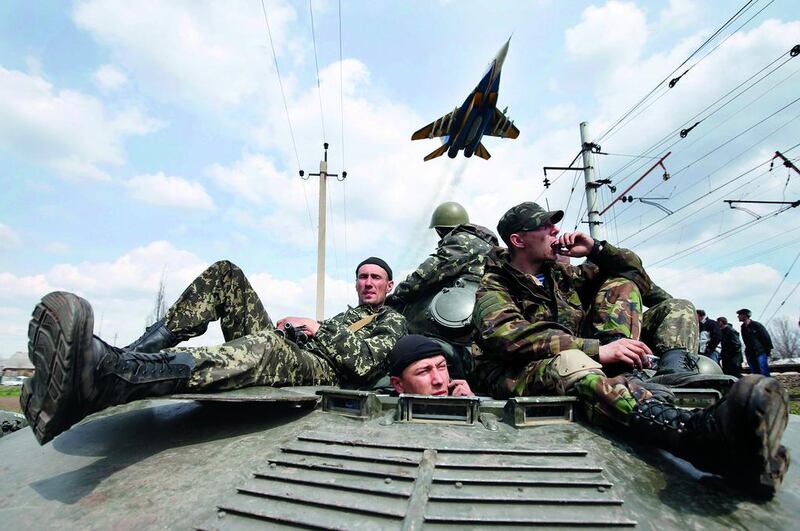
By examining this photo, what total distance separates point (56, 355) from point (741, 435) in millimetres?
2240

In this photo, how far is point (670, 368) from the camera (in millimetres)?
2889

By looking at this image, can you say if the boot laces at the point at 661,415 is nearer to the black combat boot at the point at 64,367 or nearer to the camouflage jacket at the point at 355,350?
the camouflage jacket at the point at 355,350

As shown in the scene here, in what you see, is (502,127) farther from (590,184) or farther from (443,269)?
(443,269)

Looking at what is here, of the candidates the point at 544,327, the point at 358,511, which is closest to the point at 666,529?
the point at 358,511

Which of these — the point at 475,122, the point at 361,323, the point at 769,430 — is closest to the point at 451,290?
the point at 361,323

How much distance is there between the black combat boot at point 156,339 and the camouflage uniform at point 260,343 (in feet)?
0.13

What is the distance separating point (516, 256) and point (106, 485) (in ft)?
8.22

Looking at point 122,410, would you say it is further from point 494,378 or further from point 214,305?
point 494,378

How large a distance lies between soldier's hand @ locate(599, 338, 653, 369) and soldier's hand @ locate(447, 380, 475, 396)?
2.23 feet

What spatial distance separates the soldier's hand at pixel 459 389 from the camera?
108 inches

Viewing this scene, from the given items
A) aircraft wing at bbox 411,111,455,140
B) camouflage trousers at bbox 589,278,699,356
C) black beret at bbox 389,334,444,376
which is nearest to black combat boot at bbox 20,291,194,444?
black beret at bbox 389,334,444,376

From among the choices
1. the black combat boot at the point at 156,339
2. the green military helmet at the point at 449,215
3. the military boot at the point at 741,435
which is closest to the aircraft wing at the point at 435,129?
the green military helmet at the point at 449,215

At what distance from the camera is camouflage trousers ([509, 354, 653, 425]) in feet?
6.97

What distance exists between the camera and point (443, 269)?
13.8ft
